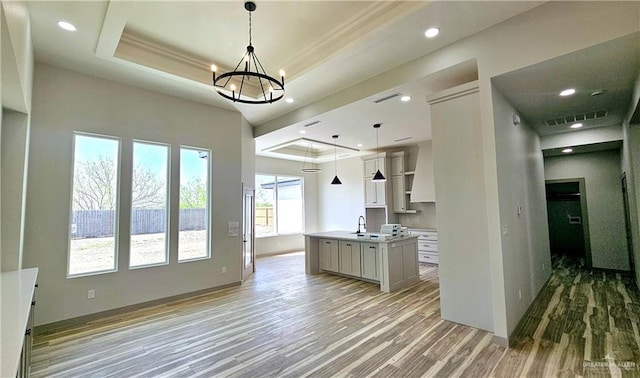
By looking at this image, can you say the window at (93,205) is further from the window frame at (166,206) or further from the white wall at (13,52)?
the white wall at (13,52)

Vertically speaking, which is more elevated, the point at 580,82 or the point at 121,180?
the point at 580,82

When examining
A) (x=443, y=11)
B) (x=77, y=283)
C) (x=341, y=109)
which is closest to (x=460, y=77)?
(x=443, y=11)

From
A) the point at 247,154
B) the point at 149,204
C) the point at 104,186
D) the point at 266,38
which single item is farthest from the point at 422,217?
the point at 104,186

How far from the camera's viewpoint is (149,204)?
15.5 ft

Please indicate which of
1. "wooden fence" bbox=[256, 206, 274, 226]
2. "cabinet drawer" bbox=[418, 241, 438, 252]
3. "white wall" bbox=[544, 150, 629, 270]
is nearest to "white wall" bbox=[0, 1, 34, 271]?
"wooden fence" bbox=[256, 206, 274, 226]

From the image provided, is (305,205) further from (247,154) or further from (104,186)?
(104,186)

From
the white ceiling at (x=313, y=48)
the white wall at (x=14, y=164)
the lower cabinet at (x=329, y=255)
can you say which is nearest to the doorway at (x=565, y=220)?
the white ceiling at (x=313, y=48)

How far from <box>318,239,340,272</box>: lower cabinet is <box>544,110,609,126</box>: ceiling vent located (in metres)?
4.57

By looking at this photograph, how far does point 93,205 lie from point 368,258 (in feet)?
15.4

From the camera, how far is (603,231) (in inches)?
243

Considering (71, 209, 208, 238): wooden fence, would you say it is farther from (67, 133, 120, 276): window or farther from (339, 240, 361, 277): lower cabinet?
(339, 240, 361, 277): lower cabinet

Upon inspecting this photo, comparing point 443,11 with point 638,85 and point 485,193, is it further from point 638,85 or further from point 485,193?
point 638,85

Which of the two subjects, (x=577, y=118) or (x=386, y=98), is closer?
(x=386, y=98)

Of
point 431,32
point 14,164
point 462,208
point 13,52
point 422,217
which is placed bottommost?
point 422,217
